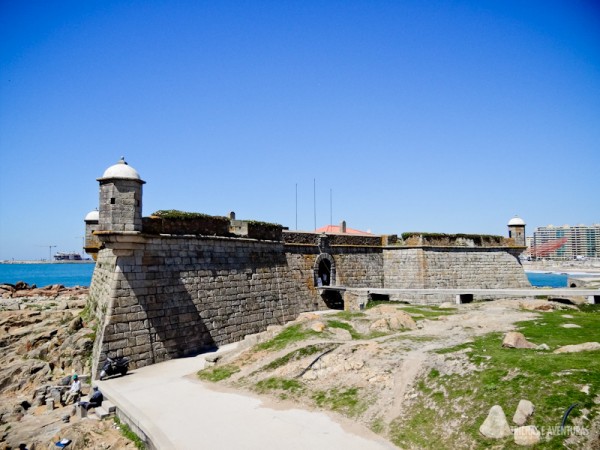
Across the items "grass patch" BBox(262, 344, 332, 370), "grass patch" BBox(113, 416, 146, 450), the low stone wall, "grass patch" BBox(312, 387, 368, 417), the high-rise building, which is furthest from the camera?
the high-rise building

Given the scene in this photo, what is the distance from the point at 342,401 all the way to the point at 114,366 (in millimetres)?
7705

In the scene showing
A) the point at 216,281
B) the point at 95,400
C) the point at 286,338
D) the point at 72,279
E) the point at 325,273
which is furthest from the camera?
the point at 72,279

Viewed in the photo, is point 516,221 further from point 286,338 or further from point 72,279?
point 72,279

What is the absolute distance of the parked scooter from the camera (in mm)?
13023

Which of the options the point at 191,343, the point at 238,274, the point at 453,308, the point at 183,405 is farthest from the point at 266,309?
the point at 183,405

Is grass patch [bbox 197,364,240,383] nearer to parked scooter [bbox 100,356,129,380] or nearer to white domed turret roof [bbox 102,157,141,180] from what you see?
parked scooter [bbox 100,356,129,380]

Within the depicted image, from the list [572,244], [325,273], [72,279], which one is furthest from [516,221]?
[572,244]

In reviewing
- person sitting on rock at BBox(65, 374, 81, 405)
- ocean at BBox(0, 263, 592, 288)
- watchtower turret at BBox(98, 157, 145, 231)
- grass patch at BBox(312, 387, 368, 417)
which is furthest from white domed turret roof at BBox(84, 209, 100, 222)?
ocean at BBox(0, 263, 592, 288)

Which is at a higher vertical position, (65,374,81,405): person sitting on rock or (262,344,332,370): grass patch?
(262,344,332,370): grass patch

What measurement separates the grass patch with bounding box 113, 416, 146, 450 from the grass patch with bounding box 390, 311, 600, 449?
5.33m

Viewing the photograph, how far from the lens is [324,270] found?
26.3 meters

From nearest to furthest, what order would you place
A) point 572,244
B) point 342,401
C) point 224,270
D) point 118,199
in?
point 342,401, point 118,199, point 224,270, point 572,244

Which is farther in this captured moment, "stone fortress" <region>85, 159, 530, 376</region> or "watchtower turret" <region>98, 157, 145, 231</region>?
"stone fortress" <region>85, 159, 530, 376</region>

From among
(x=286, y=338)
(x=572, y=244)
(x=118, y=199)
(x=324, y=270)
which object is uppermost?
(x=118, y=199)
